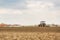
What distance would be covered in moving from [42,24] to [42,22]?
89 cm

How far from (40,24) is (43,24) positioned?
1448mm

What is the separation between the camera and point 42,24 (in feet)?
252

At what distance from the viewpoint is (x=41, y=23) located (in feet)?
255

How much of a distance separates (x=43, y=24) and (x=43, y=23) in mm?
660

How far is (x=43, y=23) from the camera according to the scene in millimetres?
76812

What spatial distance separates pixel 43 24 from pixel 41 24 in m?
1.38

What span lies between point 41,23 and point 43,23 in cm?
116

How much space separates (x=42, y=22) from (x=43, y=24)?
117cm

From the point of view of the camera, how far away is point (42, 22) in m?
77.0

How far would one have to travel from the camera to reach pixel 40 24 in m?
77.0

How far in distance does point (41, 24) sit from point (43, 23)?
45.0 inches
